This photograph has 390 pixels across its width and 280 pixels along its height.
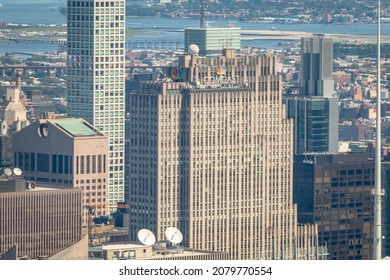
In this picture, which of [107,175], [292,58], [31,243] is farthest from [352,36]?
[31,243]

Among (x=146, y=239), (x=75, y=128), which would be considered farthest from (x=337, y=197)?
(x=146, y=239)

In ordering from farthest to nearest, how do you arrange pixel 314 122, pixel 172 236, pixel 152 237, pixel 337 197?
pixel 314 122, pixel 337 197, pixel 152 237, pixel 172 236

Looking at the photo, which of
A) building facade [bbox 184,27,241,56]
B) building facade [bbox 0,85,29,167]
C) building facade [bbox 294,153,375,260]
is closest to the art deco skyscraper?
building facade [bbox 0,85,29,167]

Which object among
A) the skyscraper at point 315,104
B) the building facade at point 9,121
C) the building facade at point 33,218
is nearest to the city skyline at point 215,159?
the building facade at point 33,218

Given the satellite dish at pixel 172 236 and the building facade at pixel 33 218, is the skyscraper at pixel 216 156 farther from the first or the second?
the satellite dish at pixel 172 236

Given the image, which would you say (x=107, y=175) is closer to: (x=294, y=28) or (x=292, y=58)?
(x=292, y=58)

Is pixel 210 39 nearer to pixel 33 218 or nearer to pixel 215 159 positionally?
pixel 215 159
